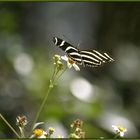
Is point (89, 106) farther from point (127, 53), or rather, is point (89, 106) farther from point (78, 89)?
point (127, 53)

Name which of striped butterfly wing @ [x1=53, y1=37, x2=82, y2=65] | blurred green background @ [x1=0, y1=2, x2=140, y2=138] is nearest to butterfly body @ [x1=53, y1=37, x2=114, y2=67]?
striped butterfly wing @ [x1=53, y1=37, x2=82, y2=65]

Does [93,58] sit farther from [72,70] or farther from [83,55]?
[72,70]

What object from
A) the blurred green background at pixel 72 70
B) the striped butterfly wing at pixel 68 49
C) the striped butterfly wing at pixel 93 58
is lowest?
the blurred green background at pixel 72 70

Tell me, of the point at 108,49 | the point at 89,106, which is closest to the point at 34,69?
the point at 89,106

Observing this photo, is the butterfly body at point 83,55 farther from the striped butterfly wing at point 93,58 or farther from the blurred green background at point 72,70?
the blurred green background at point 72,70

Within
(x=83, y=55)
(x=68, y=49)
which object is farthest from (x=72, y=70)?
(x=68, y=49)

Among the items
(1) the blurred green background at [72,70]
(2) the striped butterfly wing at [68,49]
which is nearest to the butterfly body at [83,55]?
(2) the striped butterfly wing at [68,49]
